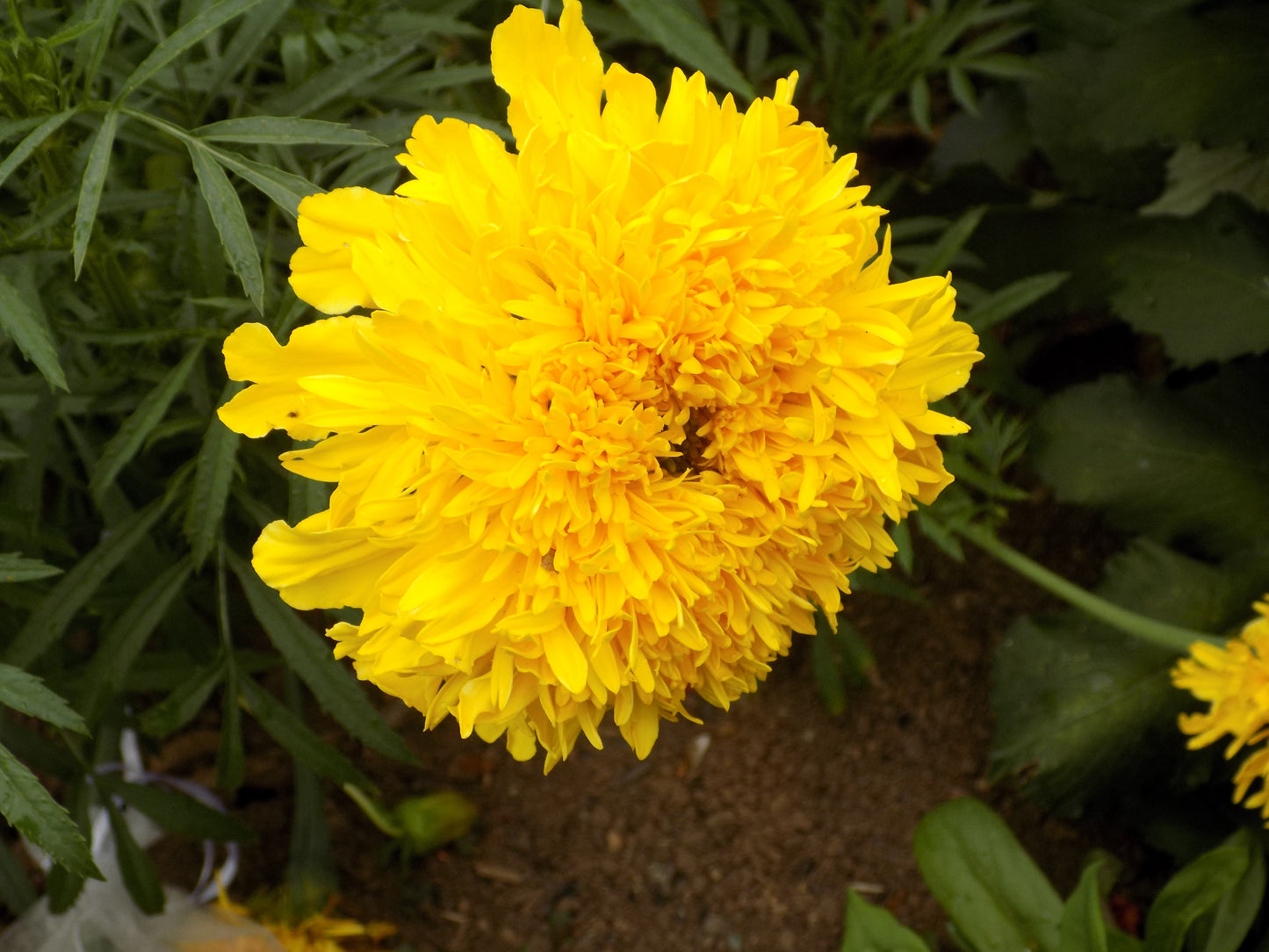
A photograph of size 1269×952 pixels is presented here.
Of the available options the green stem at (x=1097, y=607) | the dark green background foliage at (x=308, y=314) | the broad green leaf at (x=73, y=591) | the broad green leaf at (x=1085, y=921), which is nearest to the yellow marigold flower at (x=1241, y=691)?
the green stem at (x=1097, y=607)

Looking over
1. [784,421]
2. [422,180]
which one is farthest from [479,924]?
[422,180]

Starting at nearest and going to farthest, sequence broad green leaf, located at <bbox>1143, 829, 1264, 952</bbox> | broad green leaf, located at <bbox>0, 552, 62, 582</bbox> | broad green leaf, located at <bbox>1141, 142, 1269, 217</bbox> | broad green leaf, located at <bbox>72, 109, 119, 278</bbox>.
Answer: broad green leaf, located at <bbox>72, 109, 119, 278</bbox> < broad green leaf, located at <bbox>0, 552, 62, 582</bbox> < broad green leaf, located at <bbox>1143, 829, 1264, 952</bbox> < broad green leaf, located at <bbox>1141, 142, 1269, 217</bbox>

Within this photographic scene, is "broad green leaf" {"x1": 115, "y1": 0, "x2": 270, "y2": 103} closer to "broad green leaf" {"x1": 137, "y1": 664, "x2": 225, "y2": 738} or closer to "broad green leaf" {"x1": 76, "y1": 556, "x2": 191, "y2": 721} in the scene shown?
"broad green leaf" {"x1": 76, "y1": 556, "x2": 191, "y2": 721}

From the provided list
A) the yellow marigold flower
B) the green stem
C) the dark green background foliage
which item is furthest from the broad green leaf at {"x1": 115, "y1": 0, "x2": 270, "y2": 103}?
the yellow marigold flower

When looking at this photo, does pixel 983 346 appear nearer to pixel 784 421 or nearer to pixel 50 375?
pixel 784 421

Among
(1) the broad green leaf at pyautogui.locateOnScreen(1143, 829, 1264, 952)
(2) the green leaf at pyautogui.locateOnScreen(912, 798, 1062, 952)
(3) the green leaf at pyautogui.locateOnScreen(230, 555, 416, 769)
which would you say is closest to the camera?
(3) the green leaf at pyautogui.locateOnScreen(230, 555, 416, 769)

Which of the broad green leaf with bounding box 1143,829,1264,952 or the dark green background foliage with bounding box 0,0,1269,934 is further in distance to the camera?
the broad green leaf with bounding box 1143,829,1264,952

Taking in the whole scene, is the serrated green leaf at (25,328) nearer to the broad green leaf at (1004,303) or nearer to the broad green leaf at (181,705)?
the broad green leaf at (181,705)
